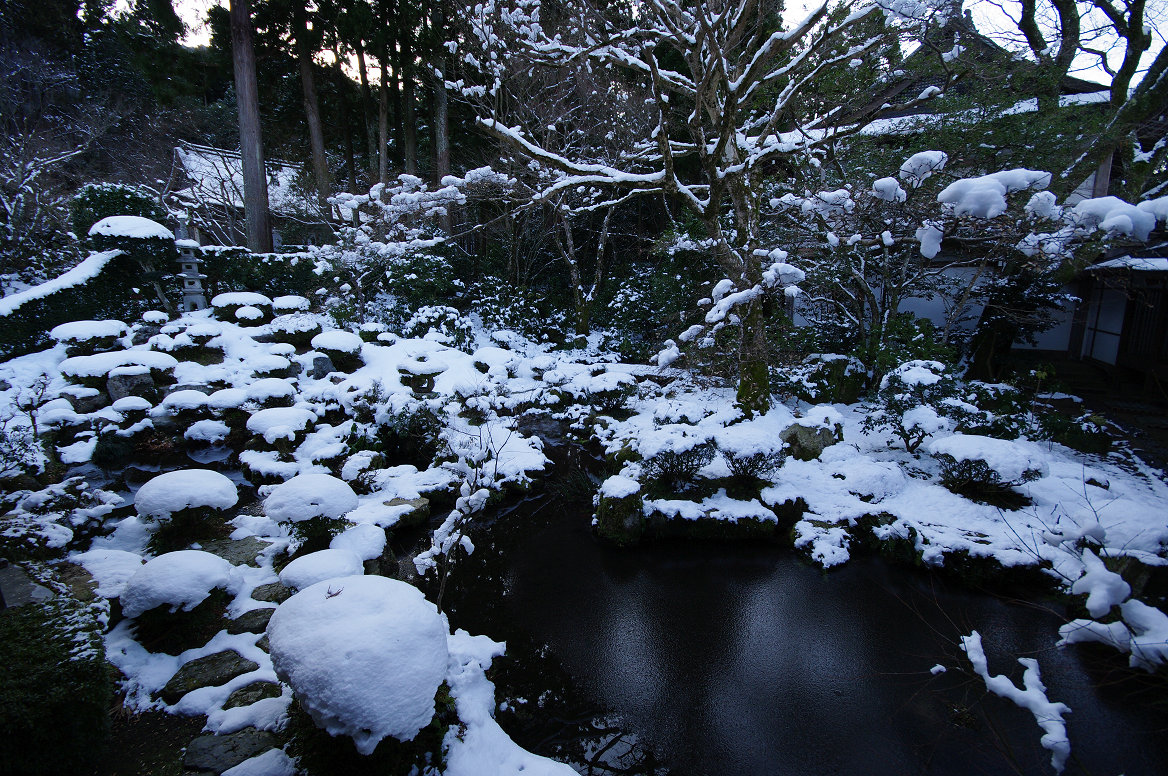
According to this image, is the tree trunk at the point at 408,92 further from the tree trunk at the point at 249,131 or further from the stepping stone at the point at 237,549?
the stepping stone at the point at 237,549

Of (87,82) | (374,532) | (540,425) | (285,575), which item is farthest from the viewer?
(87,82)

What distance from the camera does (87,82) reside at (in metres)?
16.3

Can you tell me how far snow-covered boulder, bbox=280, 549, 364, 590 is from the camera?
3.90 m

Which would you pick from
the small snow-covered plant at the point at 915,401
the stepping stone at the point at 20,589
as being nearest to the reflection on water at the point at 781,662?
the small snow-covered plant at the point at 915,401

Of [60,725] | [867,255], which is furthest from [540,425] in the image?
[60,725]

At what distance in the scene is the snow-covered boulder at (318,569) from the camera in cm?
390

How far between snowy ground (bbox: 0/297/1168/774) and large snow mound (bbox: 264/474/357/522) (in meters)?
0.02

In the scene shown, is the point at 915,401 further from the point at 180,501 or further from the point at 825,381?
the point at 180,501

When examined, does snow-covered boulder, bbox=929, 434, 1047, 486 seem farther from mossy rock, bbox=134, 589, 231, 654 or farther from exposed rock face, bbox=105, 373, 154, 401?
exposed rock face, bbox=105, 373, 154, 401

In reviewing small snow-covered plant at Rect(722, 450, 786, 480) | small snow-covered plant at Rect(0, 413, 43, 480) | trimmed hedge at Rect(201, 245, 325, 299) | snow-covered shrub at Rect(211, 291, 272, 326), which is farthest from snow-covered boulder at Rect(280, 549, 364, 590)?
trimmed hedge at Rect(201, 245, 325, 299)

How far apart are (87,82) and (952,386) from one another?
25514mm

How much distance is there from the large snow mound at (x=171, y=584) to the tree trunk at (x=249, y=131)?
1190cm

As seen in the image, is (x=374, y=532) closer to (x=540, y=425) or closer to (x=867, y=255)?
(x=540, y=425)

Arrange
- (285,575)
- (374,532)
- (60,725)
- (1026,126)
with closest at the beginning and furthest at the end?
(60,725) → (285,575) → (374,532) → (1026,126)
